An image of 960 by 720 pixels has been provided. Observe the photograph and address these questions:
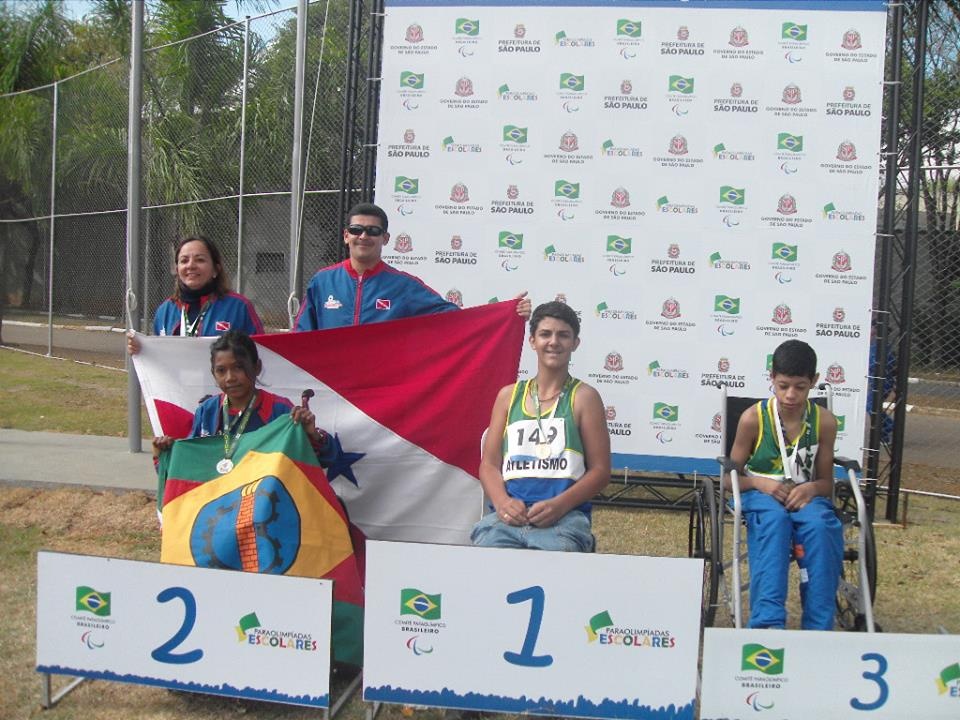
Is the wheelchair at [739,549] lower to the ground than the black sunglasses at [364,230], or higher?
lower

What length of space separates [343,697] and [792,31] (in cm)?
545

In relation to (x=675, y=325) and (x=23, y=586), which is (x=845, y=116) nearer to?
(x=675, y=325)

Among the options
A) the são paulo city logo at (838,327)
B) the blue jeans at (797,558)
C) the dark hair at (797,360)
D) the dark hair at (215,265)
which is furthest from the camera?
the são paulo city logo at (838,327)

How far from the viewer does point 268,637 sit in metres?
3.22

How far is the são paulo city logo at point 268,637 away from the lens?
10.5 ft

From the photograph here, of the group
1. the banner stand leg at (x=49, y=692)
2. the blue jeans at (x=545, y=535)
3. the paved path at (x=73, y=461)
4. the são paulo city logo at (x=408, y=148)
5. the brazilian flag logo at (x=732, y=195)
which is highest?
the são paulo city logo at (x=408, y=148)

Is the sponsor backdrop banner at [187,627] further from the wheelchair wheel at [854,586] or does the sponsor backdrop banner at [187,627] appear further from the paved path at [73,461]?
the paved path at [73,461]

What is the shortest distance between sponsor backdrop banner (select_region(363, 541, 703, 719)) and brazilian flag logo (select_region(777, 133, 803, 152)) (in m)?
4.46

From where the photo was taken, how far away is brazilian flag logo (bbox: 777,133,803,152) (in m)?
6.64

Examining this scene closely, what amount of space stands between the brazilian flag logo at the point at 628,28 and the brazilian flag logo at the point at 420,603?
194 inches

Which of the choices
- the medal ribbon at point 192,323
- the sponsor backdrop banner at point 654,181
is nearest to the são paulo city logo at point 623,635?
the medal ribbon at point 192,323

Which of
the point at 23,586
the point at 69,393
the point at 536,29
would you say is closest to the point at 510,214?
the point at 536,29

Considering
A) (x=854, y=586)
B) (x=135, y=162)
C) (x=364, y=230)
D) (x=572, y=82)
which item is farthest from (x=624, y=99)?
(x=135, y=162)

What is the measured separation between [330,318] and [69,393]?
8424 millimetres
